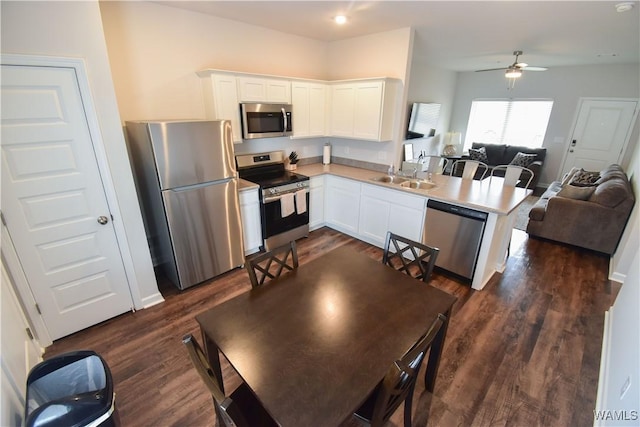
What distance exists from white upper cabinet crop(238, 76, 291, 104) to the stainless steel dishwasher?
219 cm

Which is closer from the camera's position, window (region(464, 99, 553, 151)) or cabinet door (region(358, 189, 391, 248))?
cabinet door (region(358, 189, 391, 248))

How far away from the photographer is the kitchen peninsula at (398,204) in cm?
279

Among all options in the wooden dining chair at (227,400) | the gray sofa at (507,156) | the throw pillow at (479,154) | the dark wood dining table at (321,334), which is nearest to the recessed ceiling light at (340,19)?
the dark wood dining table at (321,334)

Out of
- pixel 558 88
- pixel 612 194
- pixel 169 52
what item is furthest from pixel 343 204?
pixel 558 88

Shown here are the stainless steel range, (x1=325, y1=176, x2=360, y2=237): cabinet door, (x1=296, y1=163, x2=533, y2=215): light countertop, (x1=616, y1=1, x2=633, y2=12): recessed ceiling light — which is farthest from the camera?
(x1=325, y1=176, x2=360, y2=237): cabinet door

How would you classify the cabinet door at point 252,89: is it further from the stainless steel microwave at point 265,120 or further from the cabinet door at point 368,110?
the cabinet door at point 368,110

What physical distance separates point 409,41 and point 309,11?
49.8 inches

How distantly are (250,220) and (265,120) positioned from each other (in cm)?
121

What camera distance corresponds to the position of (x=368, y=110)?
366cm

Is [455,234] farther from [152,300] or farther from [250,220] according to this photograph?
[152,300]

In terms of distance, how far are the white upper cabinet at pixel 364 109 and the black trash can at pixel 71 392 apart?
3478mm

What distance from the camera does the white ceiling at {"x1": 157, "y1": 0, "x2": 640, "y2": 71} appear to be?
8.60ft

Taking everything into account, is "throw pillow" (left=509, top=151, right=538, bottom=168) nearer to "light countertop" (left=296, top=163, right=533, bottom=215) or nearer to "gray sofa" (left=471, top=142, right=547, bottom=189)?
"gray sofa" (left=471, top=142, right=547, bottom=189)

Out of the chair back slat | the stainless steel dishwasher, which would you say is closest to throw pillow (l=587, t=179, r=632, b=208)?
the stainless steel dishwasher
